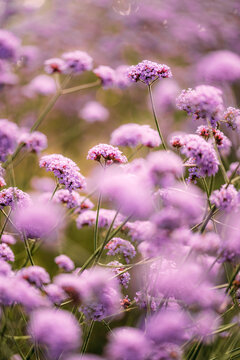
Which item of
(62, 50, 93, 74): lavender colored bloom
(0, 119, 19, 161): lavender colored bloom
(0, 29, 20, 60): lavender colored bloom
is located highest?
(0, 29, 20, 60): lavender colored bloom

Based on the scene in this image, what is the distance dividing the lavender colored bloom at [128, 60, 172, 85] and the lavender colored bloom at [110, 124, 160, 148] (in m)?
0.16

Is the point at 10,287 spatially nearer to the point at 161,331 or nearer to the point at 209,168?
the point at 161,331

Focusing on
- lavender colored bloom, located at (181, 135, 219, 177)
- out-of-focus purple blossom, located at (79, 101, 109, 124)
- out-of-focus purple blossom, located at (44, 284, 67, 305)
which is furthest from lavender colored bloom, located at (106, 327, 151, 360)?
out-of-focus purple blossom, located at (79, 101, 109, 124)

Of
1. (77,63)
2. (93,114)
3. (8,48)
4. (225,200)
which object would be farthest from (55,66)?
(93,114)

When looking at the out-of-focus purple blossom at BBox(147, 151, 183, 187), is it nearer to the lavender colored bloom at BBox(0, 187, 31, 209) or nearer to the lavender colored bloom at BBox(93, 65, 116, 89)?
the lavender colored bloom at BBox(0, 187, 31, 209)

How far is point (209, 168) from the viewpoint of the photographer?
2.94 ft

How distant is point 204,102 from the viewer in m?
0.93

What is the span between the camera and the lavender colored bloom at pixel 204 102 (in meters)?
0.92

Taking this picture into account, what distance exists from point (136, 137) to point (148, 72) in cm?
23

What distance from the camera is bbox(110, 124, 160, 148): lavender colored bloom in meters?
0.98

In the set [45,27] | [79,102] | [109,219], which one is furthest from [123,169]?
[45,27]

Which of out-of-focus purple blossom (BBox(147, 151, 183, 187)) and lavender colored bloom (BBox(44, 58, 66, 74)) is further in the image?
lavender colored bloom (BBox(44, 58, 66, 74))

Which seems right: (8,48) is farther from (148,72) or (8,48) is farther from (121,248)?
(121,248)

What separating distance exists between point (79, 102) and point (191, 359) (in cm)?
249
